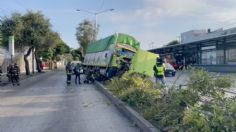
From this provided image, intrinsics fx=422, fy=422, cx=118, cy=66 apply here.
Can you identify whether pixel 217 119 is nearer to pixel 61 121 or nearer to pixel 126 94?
pixel 61 121

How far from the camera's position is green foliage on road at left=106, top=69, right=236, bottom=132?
6.89 meters

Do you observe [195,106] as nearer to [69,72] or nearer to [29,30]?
[69,72]

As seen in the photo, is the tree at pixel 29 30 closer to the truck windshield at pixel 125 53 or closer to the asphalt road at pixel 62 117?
the truck windshield at pixel 125 53

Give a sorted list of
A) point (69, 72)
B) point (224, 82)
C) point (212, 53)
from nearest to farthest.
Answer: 1. point (224, 82)
2. point (69, 72)
3. point (212, 53)

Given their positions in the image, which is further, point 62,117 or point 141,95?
point 141,95

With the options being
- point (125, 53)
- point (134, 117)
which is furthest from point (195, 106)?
point (125, 53)

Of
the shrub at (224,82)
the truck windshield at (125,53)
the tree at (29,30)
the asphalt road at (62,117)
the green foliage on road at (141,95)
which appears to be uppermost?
the tree at (29,30)

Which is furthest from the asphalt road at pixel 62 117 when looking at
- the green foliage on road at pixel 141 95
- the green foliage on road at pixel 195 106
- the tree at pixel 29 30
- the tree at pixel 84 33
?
the tree at pixel 84 33

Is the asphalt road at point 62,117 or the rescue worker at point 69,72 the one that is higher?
the rescue worker at point 69,72

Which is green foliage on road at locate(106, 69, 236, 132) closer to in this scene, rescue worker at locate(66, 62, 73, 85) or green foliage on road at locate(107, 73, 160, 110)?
green foliage on road at locate(107, 73, 160, 110)

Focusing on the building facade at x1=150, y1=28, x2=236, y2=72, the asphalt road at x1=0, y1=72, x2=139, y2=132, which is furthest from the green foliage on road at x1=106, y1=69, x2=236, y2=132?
the building facade at x1=150, y1=28, x2=236, y2=72

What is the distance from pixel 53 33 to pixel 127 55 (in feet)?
76.3

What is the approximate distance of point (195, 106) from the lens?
25.6 ft

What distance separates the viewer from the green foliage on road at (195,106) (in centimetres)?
689
